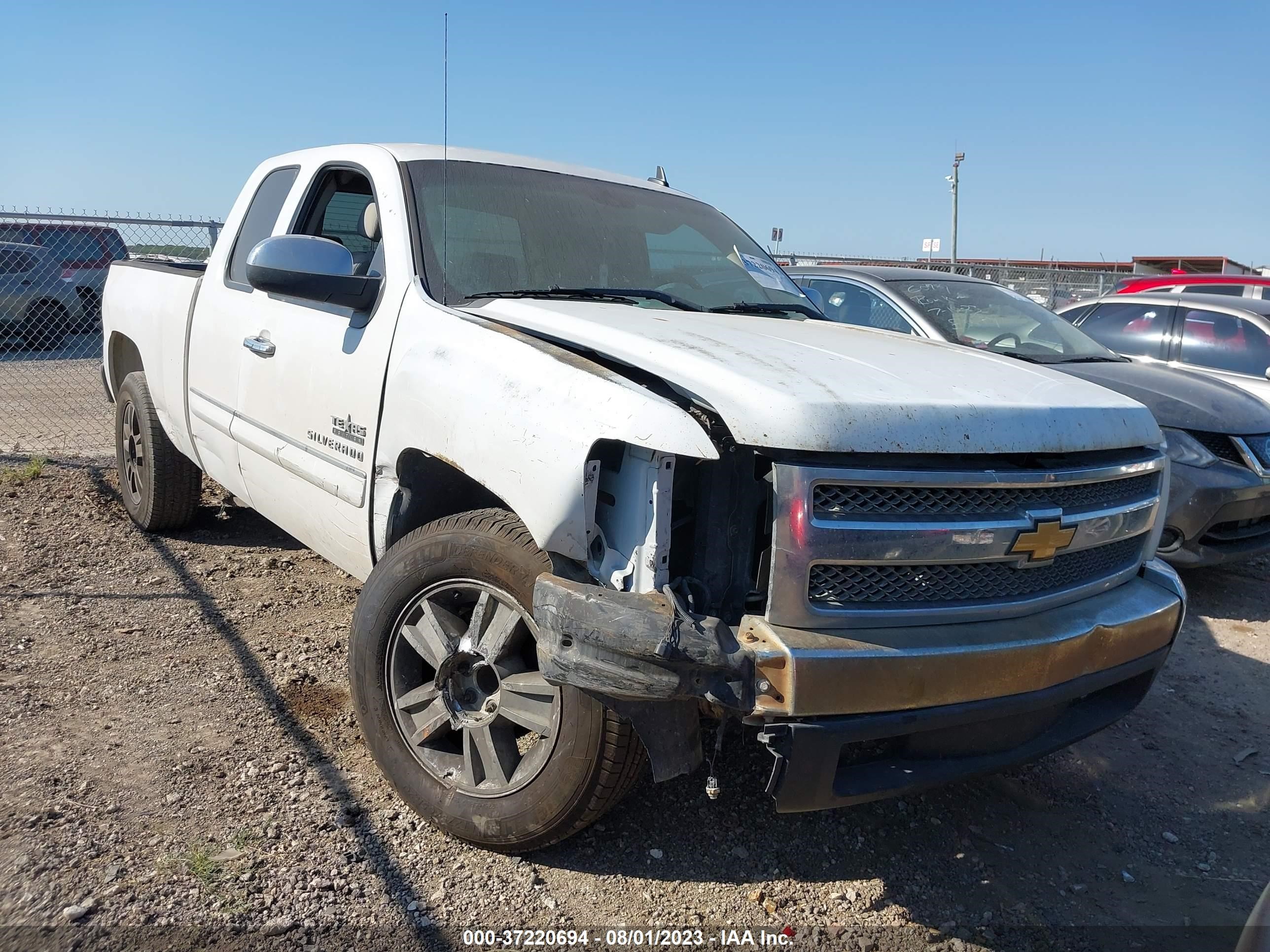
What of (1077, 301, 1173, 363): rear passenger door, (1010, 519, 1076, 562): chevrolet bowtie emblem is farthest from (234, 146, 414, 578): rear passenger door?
(1077, 301, 1173, 363): rear passenger door

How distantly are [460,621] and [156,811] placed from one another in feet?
3.43

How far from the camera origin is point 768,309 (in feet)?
12.1

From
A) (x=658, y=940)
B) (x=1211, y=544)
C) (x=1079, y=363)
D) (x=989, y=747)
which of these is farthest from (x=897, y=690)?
(x=1079, y=363)

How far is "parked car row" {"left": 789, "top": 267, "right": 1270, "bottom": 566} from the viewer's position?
5301mm

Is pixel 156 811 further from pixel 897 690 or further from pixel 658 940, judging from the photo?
pixel 897 690

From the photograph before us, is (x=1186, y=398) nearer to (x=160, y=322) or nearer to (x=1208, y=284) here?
(x=160, y=322)

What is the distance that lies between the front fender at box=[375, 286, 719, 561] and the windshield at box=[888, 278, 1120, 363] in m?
3.98

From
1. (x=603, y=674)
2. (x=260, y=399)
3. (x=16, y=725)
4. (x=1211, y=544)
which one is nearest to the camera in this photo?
(x=603, y=674)

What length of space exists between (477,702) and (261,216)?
2.67 metres

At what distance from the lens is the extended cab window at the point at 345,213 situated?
3701 mm

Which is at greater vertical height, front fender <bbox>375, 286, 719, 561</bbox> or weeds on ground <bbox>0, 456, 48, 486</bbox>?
front fender <bbox>375, 286, 719, 561</bbox>

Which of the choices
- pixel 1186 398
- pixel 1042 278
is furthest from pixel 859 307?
pixel 1042 278

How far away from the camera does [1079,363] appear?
6066 mm

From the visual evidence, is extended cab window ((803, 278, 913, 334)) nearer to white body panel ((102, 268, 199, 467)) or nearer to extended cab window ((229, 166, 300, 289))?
extended cab window ((229, 166, 300, 289))
